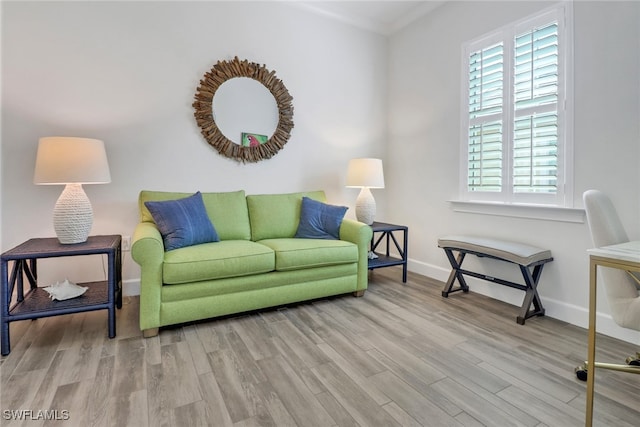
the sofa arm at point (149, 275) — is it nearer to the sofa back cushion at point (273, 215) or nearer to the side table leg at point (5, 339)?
the side table leg at point (5, 339)

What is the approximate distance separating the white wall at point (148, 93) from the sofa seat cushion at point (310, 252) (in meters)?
0.94

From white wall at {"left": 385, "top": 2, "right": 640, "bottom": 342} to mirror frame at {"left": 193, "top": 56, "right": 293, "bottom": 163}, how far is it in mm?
1379

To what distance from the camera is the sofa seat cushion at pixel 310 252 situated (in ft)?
8.11

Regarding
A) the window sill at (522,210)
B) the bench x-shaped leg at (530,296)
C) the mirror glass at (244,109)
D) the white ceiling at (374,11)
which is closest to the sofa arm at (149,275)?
the mirror glass at (244,109)

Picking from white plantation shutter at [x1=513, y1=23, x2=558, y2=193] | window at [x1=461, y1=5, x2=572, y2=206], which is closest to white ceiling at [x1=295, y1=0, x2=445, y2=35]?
window at [x1=461, y1=5, x2=572, y2=206]

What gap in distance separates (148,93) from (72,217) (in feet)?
4.11

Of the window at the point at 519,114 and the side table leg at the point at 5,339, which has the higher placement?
the window at the point at 519,114

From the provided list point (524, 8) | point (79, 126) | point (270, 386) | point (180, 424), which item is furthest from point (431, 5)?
point (180, 424)

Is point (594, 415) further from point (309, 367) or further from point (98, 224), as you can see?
point (98, 224)

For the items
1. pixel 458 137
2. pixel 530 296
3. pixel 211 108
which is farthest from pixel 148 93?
pixel 530 296

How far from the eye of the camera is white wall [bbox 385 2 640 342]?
6.84 ft

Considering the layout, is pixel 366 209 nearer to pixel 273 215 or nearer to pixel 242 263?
pixel 273 215

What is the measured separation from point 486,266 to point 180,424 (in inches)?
103

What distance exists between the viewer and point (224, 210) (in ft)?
9.44
